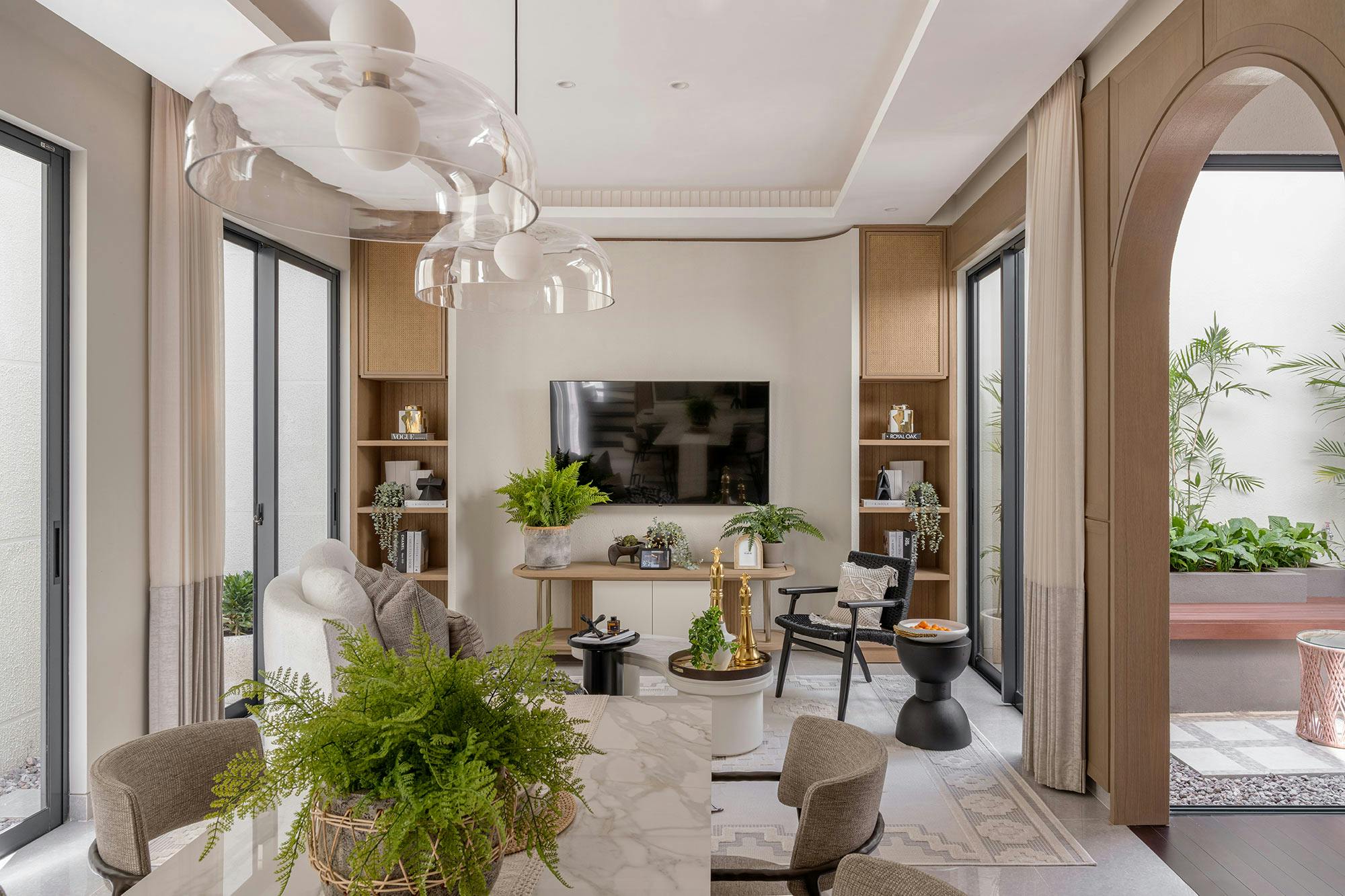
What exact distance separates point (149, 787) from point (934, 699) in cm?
314

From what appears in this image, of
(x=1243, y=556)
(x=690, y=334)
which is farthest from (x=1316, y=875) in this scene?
(x=690, y=334)

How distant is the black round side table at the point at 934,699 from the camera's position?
3.65 m

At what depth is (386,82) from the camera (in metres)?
1.01

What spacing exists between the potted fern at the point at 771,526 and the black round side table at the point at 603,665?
5.66ft

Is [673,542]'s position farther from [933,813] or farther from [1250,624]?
[1250,624]

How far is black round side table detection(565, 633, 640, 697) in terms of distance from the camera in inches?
146

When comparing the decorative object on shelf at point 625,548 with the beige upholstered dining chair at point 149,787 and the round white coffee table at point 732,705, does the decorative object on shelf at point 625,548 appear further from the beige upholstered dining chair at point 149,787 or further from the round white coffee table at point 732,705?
the beige upholstered dining chair at point 149,787

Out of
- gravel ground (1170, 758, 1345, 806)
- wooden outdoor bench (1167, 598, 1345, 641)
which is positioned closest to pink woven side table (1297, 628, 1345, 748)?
wooden outdoor bench (1167, 598, 1345, 641)

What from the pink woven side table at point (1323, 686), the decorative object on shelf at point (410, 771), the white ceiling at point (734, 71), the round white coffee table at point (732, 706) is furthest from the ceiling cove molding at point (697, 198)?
the decorative object on shelf at point (410, 771)

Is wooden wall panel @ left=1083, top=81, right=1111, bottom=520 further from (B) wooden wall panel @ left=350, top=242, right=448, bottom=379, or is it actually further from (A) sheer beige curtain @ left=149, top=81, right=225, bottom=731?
(B) wooden wall panel @ left=350, top=242, right=448, bottom=379

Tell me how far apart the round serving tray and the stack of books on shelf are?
8.04ft

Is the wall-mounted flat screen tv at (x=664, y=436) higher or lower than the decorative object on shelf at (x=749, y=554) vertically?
higher

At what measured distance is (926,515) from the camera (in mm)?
5246

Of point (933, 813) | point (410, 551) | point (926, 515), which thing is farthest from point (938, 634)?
point (410, 551)
